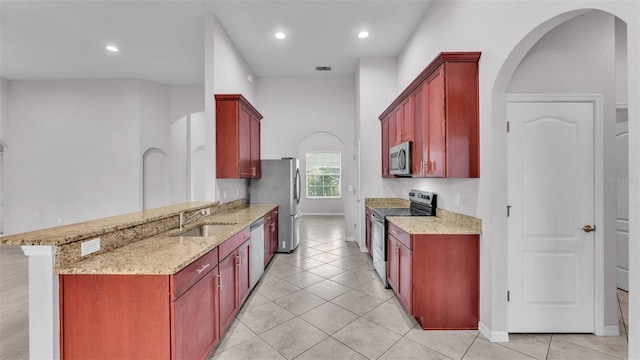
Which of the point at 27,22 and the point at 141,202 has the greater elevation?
the point at 27,22

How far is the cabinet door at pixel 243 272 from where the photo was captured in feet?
8.85

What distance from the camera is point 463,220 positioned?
2699 mm

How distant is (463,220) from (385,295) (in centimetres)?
128

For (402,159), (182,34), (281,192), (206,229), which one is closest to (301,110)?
(281,192)

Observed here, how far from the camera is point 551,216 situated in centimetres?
232

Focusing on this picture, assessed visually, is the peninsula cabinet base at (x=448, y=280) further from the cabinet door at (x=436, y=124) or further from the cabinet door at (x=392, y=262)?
the cabinet door at (x=436, y=124)

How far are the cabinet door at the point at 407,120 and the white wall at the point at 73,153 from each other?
5.83 meters

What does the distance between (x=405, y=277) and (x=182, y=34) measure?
472 centimetres

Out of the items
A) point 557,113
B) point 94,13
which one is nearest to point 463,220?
point 557,113

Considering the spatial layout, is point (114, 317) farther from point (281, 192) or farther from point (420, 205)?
point (281, 192)

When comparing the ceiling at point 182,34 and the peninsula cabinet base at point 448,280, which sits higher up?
the ceiling at point 182,34

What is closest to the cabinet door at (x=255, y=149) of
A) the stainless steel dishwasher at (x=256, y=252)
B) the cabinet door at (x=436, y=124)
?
the stainless steel dishwasher at (x=256, y=252)

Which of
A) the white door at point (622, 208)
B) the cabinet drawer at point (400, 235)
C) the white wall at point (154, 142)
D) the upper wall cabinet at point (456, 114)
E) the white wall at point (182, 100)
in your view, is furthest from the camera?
the white wall at point (182, 100)

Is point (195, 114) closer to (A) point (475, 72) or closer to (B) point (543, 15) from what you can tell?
(A) point (475, 72)
